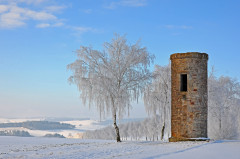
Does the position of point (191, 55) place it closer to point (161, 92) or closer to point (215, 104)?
point (161, 92)

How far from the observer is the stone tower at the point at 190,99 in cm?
1639

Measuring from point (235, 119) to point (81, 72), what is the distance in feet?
75.6

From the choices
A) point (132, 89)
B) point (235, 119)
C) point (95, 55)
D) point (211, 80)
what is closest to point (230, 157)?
point (132, 89)

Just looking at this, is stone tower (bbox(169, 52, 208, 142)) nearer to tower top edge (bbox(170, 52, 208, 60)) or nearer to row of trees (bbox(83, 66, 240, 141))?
tower top edge (bbox(170, 52, 208, 60))

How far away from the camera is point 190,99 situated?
1647cm

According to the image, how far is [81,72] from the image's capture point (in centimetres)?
1908

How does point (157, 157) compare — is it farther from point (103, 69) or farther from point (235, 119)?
point (235, 119)

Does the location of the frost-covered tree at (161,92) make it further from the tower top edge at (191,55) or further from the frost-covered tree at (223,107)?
the tower top edge at (191,55)

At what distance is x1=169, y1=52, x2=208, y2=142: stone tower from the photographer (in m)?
16.4

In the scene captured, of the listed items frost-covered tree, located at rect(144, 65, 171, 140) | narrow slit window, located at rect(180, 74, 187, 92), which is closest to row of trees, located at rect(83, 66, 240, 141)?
frost-covered tree, located at rect(144, 65, 171, 140)

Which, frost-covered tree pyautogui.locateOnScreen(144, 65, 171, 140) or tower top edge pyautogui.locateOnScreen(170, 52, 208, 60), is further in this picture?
frost-covered tree pyautogui.locateOnScreen(144, 65, 171, 140)

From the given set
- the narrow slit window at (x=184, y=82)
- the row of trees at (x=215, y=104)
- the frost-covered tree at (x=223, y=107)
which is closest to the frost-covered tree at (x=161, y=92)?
the row of trees at (x=215, y=104)

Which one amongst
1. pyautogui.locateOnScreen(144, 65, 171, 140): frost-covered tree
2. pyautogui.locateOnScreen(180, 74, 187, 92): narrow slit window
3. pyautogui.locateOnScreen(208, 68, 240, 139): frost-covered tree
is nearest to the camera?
pyautogui.locateOnScreen(180, 74, 187, 92): narrow slit window

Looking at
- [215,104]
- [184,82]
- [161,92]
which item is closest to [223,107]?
[215,104]
